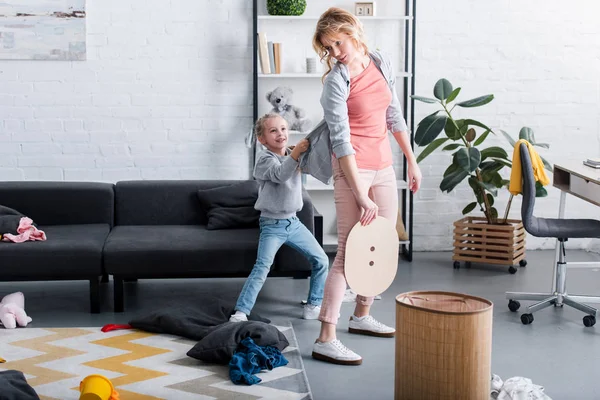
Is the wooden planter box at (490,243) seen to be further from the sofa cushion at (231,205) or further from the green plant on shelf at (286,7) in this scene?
the green plant on shelf at (286,7)

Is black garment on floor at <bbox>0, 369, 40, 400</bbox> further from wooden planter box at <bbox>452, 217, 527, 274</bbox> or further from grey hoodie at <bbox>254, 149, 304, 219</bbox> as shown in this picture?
wooden planter box at <bbox>452, 217, 527, 274</bbox>

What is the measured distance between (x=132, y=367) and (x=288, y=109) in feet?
8.68

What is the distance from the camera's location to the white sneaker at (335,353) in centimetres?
382

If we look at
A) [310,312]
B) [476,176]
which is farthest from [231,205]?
[476,176]

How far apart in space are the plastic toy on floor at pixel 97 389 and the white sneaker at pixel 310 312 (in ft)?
4.83

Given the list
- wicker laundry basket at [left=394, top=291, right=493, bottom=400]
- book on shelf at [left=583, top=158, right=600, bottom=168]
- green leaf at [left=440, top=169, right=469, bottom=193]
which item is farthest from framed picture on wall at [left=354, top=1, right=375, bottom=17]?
wicker laundry basket at [left=394, top=291, right=493, bottom=400]

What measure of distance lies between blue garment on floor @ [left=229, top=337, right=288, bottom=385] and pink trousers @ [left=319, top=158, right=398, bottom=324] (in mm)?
267

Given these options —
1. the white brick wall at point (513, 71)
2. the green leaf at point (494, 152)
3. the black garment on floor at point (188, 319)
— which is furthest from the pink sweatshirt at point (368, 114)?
the white brick wall at point (513, 71)

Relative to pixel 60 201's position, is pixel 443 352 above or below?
below

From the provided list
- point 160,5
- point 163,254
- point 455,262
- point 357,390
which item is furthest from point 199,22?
point 357,390

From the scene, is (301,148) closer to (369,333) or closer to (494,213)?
(369,333)

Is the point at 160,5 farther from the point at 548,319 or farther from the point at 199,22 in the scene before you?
the point at 548,319

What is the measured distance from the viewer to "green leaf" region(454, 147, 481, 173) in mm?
5578

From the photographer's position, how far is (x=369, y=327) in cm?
424
